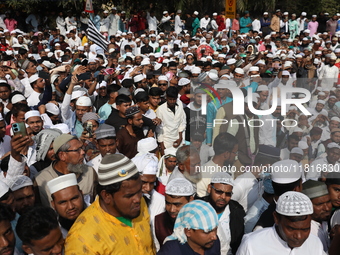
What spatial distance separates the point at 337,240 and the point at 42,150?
2.66 m

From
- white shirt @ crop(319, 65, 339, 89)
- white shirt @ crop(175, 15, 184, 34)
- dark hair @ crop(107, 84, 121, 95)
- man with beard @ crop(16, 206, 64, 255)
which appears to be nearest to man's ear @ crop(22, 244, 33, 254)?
man with beard @ crop(16, 206, 64, 255)

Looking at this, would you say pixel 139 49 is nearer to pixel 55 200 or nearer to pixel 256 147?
pixel 256 147

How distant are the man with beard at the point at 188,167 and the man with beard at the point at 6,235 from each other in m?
1.79

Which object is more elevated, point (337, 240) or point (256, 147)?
point (337, 240)

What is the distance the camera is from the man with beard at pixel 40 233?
89.7 inches

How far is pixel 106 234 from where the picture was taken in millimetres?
2311

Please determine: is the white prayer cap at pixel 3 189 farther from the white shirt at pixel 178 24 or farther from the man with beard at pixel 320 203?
the white shirt at pixel 178 24

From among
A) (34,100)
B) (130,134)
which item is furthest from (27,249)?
(34,100)

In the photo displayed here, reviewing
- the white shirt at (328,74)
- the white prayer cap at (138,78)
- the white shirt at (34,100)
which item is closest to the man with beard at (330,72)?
the white shirt at (328,74)

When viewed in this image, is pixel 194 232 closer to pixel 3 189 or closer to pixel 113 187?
pixel 113 187

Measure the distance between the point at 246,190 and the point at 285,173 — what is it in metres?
0.59

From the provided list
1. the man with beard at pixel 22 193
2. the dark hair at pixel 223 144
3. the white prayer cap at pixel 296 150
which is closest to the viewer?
the man with beard at pixel 22 193

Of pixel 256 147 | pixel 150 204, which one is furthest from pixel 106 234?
pixel 256 147

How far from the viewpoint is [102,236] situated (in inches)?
90.1
